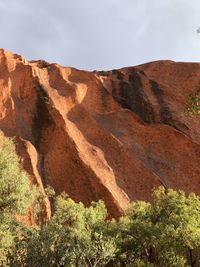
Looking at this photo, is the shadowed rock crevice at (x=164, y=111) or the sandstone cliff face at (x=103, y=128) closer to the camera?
the sandstone cliff face at (x=103, y=128)

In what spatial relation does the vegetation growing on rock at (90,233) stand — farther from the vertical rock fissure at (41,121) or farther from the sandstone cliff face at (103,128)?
the vertical rock fissure at (41,121)

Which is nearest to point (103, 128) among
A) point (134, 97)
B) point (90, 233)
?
point (134, 97)

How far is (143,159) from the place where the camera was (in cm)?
6147

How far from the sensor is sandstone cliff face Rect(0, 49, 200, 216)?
55.6 m

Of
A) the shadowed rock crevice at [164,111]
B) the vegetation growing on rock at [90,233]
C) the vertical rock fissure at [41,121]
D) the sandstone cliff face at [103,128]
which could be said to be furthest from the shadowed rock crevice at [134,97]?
the vegetation growing on rock at [90,233]

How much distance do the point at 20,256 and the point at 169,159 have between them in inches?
1217

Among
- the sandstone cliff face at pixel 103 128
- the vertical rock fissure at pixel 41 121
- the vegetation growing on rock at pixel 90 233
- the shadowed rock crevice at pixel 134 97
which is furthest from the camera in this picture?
the shadowed rock crevice at pixel 134 97

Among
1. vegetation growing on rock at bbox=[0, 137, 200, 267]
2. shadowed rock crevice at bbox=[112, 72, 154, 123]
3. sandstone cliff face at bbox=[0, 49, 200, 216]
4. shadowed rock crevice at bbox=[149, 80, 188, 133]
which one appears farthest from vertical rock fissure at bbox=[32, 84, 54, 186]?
vegetation growing on rock at bbox=[0, 137, 200, 267]

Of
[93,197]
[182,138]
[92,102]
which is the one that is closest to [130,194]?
[93,197]

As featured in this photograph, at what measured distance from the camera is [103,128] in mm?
64188

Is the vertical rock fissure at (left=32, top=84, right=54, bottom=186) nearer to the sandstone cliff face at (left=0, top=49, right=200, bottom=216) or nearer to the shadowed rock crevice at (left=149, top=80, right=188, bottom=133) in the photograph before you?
the sandstone cliff face at (left=0, top=49, right=200, bottom=216)

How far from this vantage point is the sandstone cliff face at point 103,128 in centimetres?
5556

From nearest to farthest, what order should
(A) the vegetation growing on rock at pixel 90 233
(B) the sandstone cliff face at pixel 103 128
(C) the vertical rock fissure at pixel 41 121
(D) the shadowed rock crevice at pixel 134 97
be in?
1. (A) the vegetation growing on rock at pixel 90 233
2. (B) the sandstone cliff face at pixel 103 128
3. (C) the vertical rock fissure at pixel 41 121
4. (D) the shadowed rock crevice at pixel 134 97

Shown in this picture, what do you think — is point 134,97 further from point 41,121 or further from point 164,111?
point 41,121
